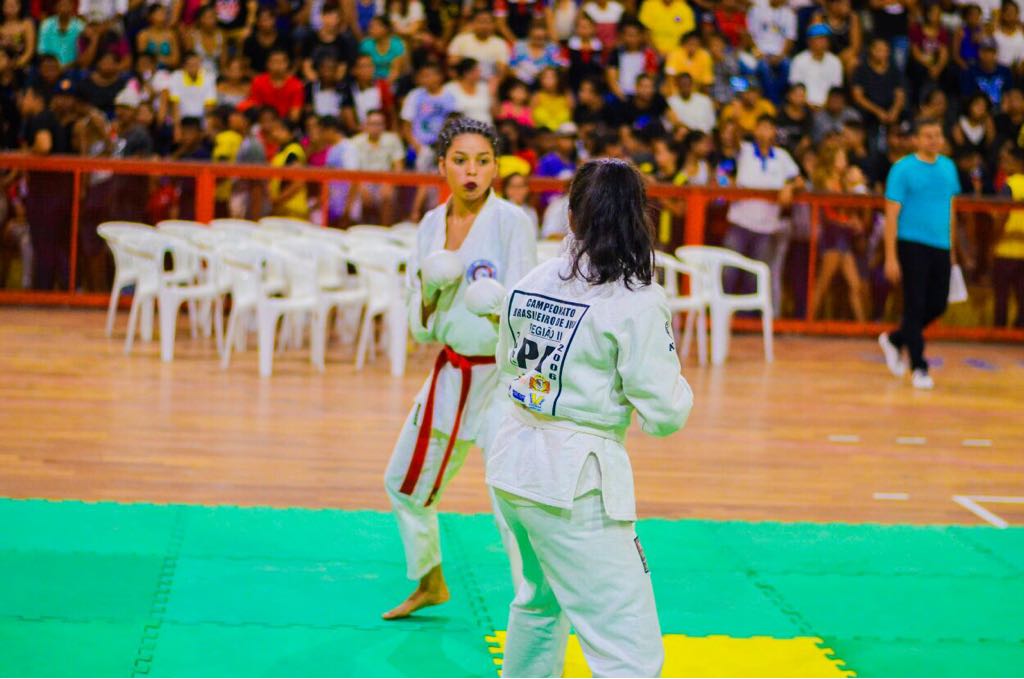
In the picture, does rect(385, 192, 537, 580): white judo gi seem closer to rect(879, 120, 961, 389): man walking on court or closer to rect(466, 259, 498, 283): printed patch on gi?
rect(466, 259, 498, 283): printed patch on gi

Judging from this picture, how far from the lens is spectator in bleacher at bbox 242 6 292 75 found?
48.2ft

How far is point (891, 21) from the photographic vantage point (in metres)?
15.9

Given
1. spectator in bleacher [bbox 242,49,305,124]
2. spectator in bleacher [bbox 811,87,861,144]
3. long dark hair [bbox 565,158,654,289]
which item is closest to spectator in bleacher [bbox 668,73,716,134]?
spectator in bleacher [bbox 811,87,861,144]

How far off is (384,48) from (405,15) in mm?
648

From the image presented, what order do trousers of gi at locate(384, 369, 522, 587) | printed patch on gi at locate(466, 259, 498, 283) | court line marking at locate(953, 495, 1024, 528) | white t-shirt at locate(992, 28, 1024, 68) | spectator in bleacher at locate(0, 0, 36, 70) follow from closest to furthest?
1. printed patch on gi at locate(466, 259, 498, 283)
2. trousers of gi at locate(384, 369, 522, 587)
3. court line marking at locate(953, 495, 1024, 528)
4. spectator in bleacher at locate(0, 0, 36, 70)
5. white t-shirt at locate(992, 28, 1024, 68)

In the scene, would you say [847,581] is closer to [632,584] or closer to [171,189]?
[632,584]

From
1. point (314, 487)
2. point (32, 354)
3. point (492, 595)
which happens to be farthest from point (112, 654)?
point (32, 354)

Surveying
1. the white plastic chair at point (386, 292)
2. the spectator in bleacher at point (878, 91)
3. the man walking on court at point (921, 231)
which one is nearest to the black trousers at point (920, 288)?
the man walking on court at point (921, 231)

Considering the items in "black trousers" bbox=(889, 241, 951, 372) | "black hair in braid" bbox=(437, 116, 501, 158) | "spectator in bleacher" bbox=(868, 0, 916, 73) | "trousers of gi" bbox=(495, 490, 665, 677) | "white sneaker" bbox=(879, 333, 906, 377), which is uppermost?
"spectator in bleacher" bbox=(868, 0, 916, 73)

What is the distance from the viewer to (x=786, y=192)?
12578 mm

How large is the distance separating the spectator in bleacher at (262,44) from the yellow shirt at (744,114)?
4305 mm

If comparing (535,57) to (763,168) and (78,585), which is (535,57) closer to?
(763,168)

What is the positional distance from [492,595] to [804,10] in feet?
38.7

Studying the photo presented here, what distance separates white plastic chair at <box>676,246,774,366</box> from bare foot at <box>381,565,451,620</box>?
6.51 m
